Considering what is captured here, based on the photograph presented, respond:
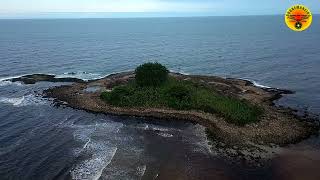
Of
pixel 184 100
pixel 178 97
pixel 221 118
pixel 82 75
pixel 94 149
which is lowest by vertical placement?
pixel 82 75

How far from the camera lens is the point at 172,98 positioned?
2530 inches

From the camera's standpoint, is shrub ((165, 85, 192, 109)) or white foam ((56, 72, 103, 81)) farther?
white foam ((56, 72, 103, 81))

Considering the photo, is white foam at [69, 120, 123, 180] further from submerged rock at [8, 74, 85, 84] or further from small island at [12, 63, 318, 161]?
submerged rock at [8, 74, 85, 84]

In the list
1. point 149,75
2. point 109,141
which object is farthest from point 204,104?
point 109,141

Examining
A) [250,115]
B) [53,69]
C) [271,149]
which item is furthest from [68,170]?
[53,69]

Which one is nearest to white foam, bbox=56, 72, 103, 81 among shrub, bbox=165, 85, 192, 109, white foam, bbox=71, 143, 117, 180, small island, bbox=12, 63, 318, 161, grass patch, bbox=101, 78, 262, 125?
small island, bbox=12, 63, 318, 161

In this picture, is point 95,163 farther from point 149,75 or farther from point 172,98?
point 149,75

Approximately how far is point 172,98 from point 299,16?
106 ft

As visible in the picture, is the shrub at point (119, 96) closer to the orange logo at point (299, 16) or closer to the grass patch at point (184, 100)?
the grass patch at point (184, 100)

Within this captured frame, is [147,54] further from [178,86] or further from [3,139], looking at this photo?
[3,139]

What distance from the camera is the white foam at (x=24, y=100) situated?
6819 cm

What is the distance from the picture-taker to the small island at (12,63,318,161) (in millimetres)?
53250

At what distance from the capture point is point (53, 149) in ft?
159

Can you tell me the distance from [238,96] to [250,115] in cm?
1371
